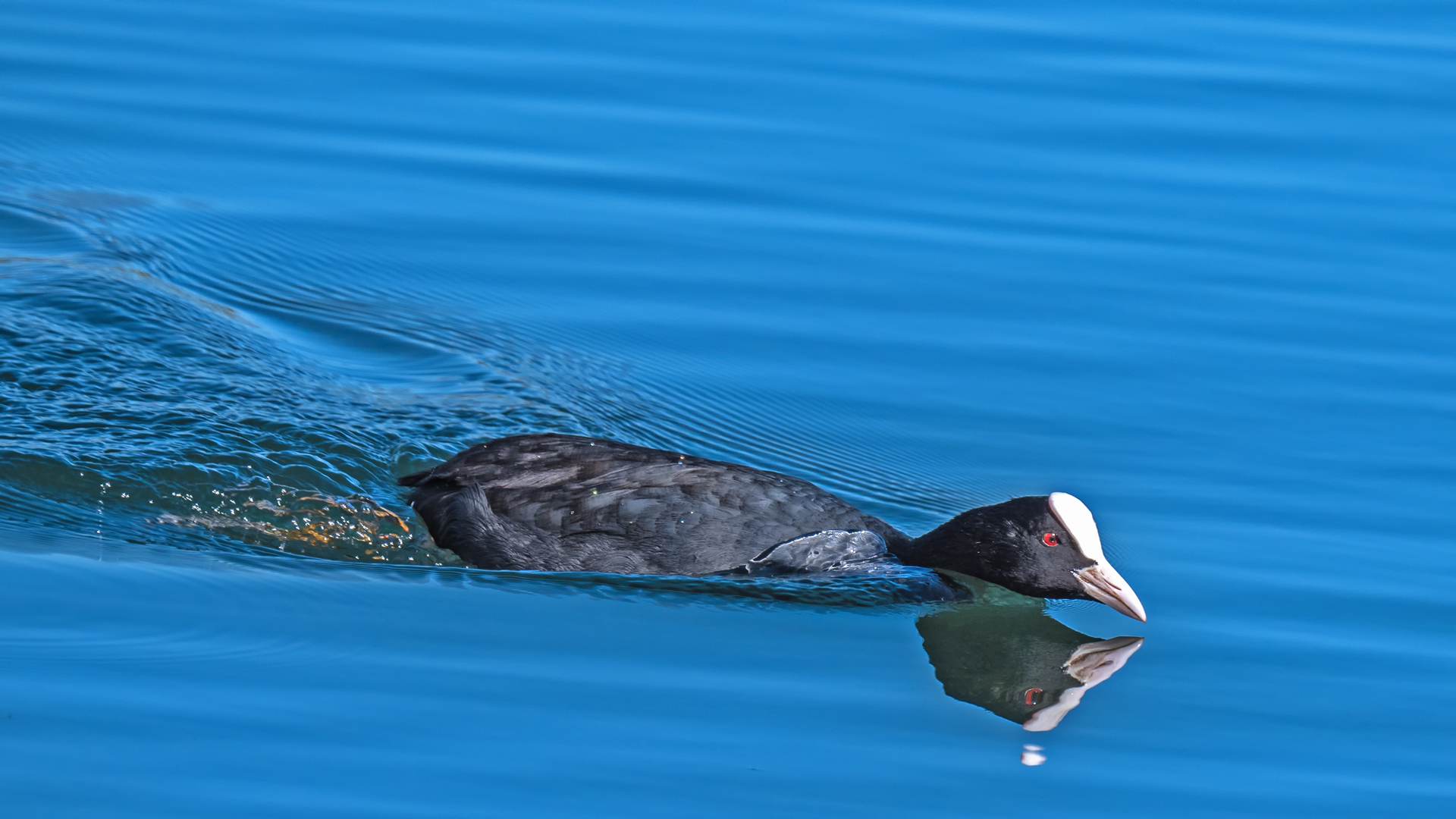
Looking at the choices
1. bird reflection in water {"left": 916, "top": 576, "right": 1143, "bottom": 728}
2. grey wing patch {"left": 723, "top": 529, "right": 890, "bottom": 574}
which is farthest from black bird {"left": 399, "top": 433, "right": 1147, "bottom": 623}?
bird reflection in water {"left": 916, "top": 576, "right": 1143, "bottom": 728}

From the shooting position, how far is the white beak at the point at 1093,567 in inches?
280

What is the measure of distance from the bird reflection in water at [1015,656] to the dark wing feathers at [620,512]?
497 millimetres

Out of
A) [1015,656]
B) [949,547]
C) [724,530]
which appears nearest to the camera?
[1015,656]

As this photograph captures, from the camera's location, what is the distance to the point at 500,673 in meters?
6.30

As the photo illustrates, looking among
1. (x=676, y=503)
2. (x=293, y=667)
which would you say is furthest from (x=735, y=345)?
(x=293, y=667)

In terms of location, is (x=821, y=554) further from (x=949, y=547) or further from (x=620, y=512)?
(x=620, y=512)

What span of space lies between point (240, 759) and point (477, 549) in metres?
1.92

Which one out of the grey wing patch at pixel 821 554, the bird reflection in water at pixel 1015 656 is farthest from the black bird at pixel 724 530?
the bird reflection in water at pixel 1015 656

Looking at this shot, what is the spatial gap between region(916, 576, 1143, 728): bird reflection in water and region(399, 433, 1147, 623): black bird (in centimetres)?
15

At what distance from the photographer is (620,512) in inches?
293

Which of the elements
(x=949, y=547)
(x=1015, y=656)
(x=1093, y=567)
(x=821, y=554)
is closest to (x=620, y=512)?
(x=821, y=554)

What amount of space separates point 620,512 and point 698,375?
1956 millimetres

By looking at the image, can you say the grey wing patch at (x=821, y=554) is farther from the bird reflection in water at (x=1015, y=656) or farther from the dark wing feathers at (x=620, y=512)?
the bird reflection in water at (x=1015, y=656)

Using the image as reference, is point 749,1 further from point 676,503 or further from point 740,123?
point 676,503
